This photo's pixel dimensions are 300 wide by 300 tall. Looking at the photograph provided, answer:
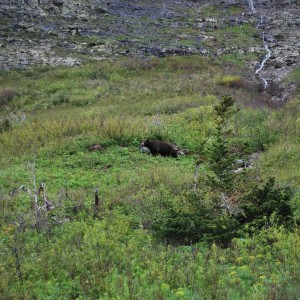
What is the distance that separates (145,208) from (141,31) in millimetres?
31232

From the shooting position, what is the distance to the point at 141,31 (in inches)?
1470

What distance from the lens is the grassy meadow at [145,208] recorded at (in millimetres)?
5102

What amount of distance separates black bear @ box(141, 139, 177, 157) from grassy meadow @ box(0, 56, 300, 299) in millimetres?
418

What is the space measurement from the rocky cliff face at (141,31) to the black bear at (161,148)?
57.5 feet

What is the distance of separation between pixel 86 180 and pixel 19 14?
95.9 feet

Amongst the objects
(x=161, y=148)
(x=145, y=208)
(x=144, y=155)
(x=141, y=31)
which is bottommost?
(x=141, y=31)

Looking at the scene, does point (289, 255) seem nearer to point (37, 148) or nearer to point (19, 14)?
point (37, 148)

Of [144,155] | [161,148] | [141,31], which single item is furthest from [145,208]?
[141,31]

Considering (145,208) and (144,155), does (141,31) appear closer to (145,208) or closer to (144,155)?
(144,155)

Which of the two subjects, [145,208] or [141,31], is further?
[141,31]

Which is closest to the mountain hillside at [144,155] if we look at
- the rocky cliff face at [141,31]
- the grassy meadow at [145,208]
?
the grassy meadow at [145,208]

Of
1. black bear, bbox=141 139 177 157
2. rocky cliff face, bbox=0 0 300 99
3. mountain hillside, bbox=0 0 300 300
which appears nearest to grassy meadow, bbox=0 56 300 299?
mountain hillside, bbox=0 0 300 300

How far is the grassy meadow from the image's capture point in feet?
16.7

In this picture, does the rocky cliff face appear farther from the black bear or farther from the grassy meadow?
the black bear
